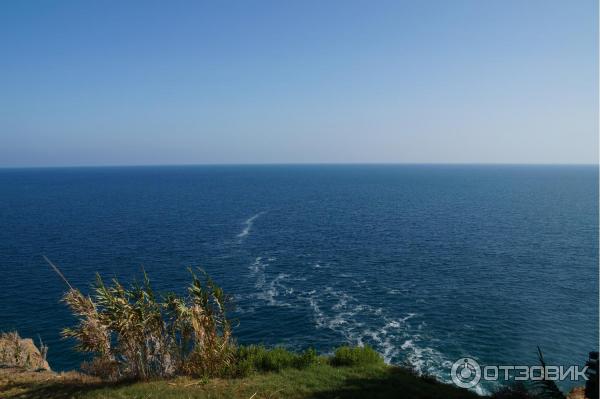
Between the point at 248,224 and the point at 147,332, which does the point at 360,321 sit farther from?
the point at 248,224

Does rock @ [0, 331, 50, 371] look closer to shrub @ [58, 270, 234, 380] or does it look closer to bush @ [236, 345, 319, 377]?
shrub @ [58, 270, 234, 380]

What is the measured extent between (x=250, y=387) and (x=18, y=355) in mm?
23590

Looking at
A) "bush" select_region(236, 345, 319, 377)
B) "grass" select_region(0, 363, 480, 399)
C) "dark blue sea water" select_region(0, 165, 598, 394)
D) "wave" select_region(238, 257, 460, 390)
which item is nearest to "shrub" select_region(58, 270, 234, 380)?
"bush" select_region(236, 345, 319, 377)

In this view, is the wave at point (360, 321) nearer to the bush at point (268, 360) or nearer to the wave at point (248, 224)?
the bush at point (268, 360)

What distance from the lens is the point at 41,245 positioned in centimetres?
9144

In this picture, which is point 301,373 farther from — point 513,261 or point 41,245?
point 41,245

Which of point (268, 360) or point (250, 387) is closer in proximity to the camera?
point (250, 387)

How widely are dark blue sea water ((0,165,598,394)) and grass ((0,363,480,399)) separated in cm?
1518

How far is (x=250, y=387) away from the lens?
26797 mm

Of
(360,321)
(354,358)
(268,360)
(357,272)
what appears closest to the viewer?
(268,360)

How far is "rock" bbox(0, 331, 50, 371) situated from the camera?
32906mm

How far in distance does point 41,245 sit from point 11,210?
74.4m

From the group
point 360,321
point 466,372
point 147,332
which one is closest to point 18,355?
point 147,332

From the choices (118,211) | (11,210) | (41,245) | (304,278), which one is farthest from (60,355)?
(11,210)
